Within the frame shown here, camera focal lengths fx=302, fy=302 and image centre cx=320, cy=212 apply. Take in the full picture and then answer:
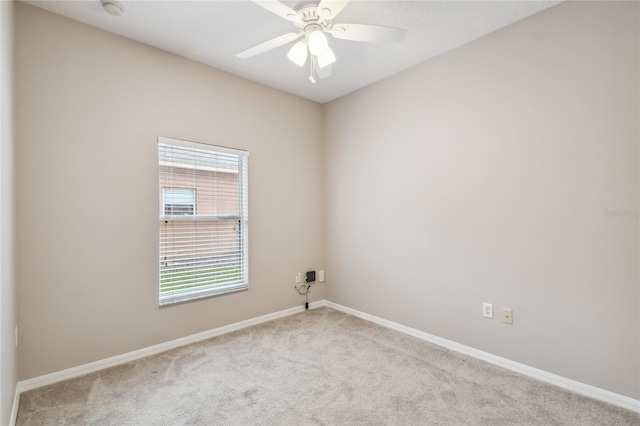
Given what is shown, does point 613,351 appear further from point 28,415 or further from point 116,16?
point 116,16

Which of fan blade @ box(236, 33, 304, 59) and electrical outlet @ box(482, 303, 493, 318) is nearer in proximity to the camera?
fan blade @ box(236, 33, 304, 59)

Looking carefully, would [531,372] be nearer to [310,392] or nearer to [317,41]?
[310,392]

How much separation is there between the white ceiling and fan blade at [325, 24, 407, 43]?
0.28m

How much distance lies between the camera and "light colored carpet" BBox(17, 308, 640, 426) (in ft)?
5.85

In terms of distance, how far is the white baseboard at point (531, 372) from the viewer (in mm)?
1883

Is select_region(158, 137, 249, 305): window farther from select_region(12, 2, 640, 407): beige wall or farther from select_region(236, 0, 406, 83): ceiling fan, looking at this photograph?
select_region(236, 0, 406, 83): ceiling fan

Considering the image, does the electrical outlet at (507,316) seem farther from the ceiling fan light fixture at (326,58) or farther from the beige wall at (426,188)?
the ceiling fan light fixture at (326,58)

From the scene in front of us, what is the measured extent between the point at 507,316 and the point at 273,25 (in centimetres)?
291

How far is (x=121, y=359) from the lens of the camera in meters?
2.45

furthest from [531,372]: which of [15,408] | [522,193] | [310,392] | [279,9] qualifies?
[15,408]

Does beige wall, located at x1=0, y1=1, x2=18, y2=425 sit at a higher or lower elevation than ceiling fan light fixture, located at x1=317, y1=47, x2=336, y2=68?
lower

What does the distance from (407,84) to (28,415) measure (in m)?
3.84

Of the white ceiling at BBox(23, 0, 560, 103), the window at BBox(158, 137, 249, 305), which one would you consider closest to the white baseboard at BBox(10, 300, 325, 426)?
the window at BBox(158, 137, 249, 305)

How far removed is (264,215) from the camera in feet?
11.2
